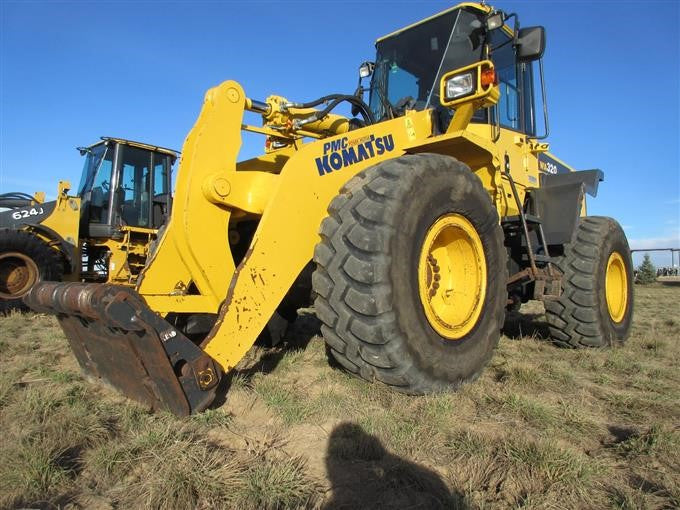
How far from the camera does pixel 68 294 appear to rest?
2656 mm

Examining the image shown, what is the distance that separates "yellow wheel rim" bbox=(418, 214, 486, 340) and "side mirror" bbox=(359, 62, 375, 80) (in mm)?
2610

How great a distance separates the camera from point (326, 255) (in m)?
2.78

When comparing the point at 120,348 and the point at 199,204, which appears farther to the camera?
the point at 199,204

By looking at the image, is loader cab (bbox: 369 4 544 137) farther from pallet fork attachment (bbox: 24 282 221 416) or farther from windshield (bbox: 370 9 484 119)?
pallet fork attachment (bbox: 24 282 221 416)

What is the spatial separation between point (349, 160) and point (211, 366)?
5.31 ft

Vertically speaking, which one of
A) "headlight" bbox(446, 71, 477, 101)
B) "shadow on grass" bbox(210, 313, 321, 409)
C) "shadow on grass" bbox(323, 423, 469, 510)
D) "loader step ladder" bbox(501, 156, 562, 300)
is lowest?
"shadow on grass" bbox(323, 423, 469, 510)

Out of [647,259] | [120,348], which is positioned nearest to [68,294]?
[120,348]

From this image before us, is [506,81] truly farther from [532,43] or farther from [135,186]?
[135,186]

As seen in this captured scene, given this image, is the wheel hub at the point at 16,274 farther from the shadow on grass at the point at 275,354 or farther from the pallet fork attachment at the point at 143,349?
the pallet fork attachment at the point at 143,349

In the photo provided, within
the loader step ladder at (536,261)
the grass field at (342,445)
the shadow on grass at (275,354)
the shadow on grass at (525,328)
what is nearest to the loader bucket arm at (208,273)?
the grass field at (342,445)

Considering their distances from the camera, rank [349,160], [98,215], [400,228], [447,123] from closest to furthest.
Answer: [400,228] < [349,160] < [447,123] < [98,215]

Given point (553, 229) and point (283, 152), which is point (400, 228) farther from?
point (553, 229)

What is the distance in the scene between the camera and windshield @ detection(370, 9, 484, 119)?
4508 mm

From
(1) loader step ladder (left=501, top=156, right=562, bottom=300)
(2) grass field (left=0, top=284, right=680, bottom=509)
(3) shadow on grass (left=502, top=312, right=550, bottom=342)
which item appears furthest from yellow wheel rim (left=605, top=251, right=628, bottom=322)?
(2) grass field (left=0, top=284, right=680, bottom=509)
